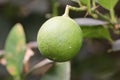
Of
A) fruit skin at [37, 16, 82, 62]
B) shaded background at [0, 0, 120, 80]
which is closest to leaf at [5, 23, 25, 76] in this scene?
shaded background at [0, 0, 120, 80]

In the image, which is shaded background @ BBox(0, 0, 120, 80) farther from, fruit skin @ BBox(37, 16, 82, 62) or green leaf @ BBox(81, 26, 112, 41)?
fruit skin @ BBox(37, 16, 82, 62)

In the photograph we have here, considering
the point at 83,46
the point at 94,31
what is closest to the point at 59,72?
the point at 94,31

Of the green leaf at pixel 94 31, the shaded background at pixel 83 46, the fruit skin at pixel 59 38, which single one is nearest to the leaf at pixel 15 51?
the shaded background at pixel 83 46

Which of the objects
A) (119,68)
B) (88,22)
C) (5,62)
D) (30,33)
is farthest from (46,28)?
(30,33)

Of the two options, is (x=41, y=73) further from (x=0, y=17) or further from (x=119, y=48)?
(x=0, y=17)

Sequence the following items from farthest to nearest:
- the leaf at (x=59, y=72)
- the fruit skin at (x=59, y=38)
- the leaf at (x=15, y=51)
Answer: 1. the leaf at (x=15, y=51)
2. the leaf at (x=59, y=72)
3. the fruit skin at (x=59, y=38)

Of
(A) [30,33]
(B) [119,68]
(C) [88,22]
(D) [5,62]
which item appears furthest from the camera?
(A) [30,33]

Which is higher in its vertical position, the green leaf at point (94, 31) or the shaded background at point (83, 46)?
the green leaf at point (94, 31)

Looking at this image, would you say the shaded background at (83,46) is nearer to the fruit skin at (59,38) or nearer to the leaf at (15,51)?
the leaf at (15,51)
